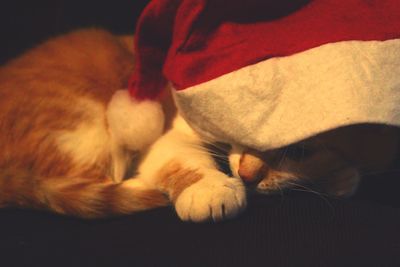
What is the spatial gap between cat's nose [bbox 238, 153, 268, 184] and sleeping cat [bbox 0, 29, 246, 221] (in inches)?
1.3

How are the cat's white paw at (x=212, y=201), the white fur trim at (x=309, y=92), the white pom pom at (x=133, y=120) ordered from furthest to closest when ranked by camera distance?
the white pom pom at (x=133, y=120) < the cat's white paw at (x=212, y=201) < the white fur trim at (x=309, y=92)

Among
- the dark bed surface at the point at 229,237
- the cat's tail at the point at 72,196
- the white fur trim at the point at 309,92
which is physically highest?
the white fur trim at the point at 309,92

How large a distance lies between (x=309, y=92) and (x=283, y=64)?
0.06 metres

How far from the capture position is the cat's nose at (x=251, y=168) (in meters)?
0.81

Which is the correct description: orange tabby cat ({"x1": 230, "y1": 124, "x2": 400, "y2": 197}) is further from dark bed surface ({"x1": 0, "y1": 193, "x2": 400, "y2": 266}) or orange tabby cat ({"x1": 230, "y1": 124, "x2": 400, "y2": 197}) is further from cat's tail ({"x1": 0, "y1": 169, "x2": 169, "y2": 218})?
cat's tail ({"x1": 0, "y1": 169, "x2": 169, "y2": 218})

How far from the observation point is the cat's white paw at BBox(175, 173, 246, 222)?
0.73m

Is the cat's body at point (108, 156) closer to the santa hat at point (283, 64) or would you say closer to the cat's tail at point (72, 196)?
the cat's tail at point (72, 196)

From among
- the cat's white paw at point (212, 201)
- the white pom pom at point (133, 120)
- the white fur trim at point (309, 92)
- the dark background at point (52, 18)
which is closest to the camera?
the white fur trim at point (309, 92)

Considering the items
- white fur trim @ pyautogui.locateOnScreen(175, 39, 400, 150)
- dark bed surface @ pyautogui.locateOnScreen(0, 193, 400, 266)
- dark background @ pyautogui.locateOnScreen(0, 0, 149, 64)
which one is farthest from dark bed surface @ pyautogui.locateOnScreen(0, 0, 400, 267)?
dark background @ pyautogui.locateOnScreen(0, 0, 149, 64)

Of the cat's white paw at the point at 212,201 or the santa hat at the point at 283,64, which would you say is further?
the cat's white paw at the point at 212,201

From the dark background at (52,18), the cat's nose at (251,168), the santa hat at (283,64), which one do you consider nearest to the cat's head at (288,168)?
the cat's nose at (251,168)

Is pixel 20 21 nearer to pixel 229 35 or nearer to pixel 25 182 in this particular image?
pixel 25 182

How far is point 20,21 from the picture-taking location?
1.30m

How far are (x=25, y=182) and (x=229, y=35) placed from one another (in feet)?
1.61
